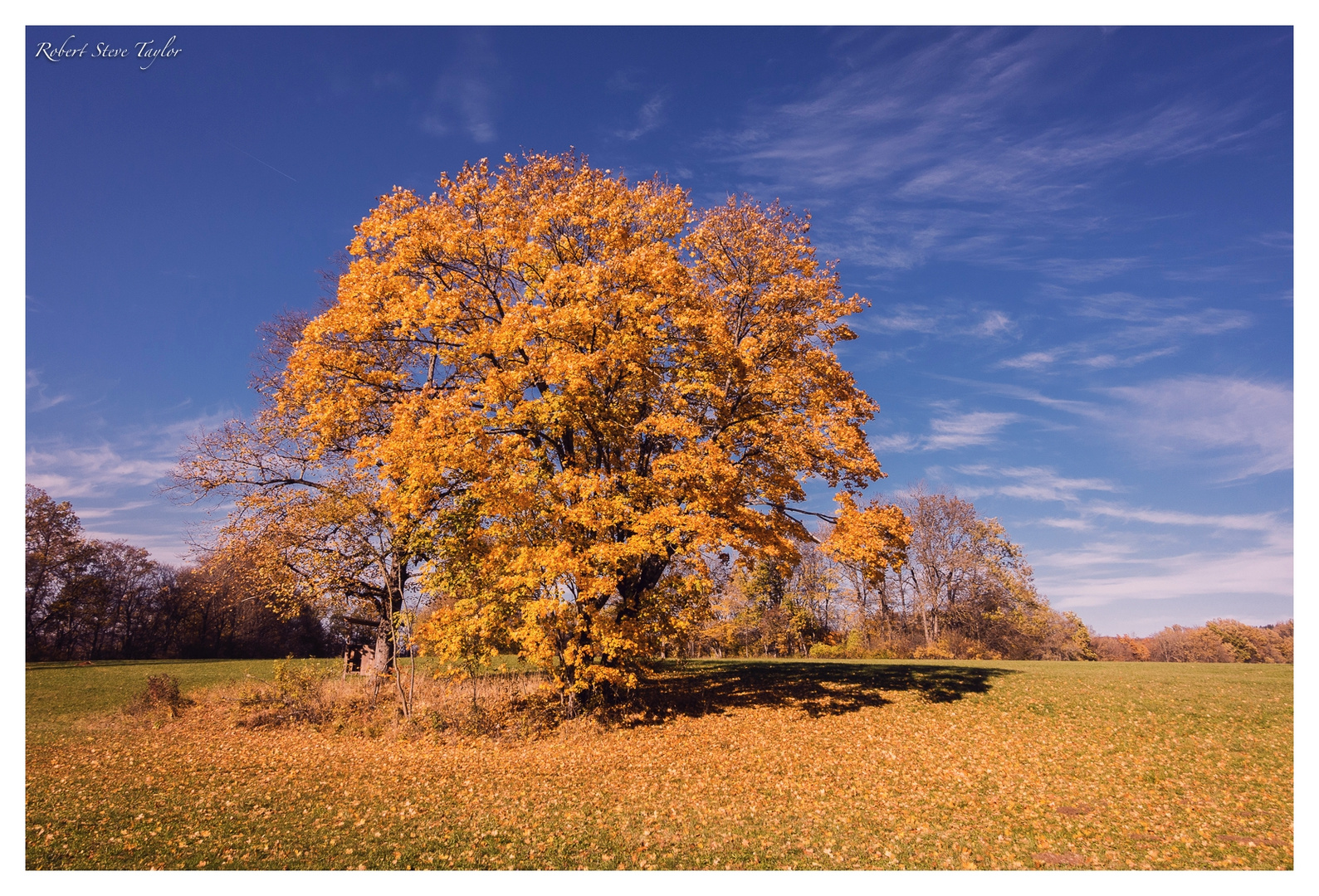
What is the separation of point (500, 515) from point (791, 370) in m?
7.43

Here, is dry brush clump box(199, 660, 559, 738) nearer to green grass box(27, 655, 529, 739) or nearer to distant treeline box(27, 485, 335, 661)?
green grass box(27, 655, 529, 739)

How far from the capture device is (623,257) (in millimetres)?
13859

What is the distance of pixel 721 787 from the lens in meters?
10.2

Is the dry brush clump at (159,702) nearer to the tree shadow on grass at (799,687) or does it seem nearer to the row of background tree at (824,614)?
the tree shadow on grass at (799,687)

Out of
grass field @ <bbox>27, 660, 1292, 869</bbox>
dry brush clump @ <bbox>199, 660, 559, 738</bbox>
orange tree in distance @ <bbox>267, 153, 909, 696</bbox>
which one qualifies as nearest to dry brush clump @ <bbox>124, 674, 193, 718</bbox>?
grass field @ <bbox>27, 660, 1292, 869</bbox>

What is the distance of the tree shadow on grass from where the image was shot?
53.3 feet

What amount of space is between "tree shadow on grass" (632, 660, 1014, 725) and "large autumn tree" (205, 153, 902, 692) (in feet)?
11.6

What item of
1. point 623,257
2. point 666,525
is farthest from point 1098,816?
point 623,257

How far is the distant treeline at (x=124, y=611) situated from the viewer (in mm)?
36438

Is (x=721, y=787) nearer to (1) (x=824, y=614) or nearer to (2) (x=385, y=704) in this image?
(2) (x=385, y=704)

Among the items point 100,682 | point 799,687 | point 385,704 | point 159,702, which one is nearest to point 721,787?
point 799,687

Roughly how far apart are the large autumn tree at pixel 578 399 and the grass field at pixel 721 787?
3.11 meters

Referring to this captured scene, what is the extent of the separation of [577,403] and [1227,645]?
51.3 meters

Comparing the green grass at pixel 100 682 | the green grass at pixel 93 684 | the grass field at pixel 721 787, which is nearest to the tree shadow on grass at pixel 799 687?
the grass field at pixel 721 787
